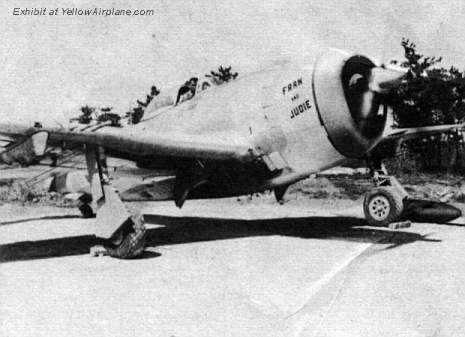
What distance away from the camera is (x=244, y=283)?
16.6 ft

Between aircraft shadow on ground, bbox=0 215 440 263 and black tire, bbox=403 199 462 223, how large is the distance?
87 cm


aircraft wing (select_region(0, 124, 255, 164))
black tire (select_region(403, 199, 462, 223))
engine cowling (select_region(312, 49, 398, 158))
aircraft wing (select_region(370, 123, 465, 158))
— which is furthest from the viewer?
black tire (select_region(403, 199, 462, 223))

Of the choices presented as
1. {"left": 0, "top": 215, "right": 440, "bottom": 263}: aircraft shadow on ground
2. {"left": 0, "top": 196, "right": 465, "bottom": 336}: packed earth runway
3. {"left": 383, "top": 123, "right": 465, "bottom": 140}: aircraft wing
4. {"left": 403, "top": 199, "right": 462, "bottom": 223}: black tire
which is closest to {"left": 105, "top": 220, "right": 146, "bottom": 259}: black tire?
{"left": 0, "top": 196, "right": 465, "bottom": 336}: packed earth runway

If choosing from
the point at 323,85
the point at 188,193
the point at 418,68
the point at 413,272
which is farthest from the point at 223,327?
the point at 418,68

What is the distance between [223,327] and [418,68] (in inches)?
1319

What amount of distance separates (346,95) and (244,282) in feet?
11.5

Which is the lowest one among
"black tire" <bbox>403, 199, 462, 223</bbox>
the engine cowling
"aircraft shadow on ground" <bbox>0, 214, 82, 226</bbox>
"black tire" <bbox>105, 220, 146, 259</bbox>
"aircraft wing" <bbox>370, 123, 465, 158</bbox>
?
"aircraft shadow on ground" <bbox>0, 214, 82, 226</bbox>

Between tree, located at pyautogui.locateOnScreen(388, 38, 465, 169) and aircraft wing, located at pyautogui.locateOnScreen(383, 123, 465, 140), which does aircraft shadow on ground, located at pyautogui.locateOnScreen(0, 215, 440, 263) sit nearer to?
aircraft wing, located at pyautogui.locateOnScreen(383, 123, 465, 140)

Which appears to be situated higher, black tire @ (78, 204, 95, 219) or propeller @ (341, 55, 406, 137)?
propeller @ (341, 55, 406, 137)

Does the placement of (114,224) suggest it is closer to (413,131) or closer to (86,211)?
(413,131)

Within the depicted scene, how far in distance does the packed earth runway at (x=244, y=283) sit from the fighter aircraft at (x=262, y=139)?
2.57 ft

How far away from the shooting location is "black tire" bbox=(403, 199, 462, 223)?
29.2ft

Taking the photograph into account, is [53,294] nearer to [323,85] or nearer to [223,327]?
[223,327]

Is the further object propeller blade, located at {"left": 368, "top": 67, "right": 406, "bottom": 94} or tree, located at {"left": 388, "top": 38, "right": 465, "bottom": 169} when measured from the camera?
tree, located at {"left": 388, "top": 38, "right": 465, "bottom": 169}
